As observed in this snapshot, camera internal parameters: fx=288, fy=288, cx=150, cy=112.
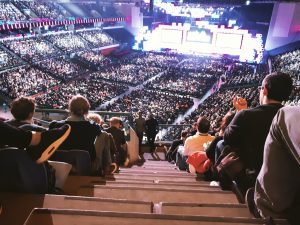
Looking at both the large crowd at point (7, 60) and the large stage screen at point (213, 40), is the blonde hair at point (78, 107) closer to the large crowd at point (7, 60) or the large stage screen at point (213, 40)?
the large crowd at point (7, 60)

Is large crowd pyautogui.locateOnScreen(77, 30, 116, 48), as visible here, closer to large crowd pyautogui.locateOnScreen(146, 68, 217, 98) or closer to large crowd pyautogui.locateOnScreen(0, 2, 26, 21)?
large crowd pyautogui.locateOnScreen(0, 2, 26, 21)

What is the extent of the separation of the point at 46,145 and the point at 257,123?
1.70 m

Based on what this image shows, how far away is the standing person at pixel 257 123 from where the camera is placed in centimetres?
229

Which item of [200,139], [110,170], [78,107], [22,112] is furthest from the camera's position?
[200,139]

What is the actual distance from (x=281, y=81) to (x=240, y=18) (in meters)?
42.7

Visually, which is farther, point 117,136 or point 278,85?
point 117,136

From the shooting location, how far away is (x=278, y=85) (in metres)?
2.28

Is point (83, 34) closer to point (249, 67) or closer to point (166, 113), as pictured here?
point (249, 67)

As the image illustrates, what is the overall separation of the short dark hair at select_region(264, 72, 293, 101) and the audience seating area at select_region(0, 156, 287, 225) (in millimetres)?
913

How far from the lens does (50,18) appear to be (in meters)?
35.4

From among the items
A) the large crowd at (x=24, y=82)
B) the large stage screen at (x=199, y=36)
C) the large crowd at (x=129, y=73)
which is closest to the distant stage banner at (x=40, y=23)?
the large crowd at (x=24, y=82)

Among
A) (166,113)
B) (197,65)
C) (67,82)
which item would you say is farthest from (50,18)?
(166,113)

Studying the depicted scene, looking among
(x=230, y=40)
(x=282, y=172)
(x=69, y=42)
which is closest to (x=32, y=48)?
(x=69, y=42)

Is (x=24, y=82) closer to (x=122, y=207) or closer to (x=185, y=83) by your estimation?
(x=185, y=83)
